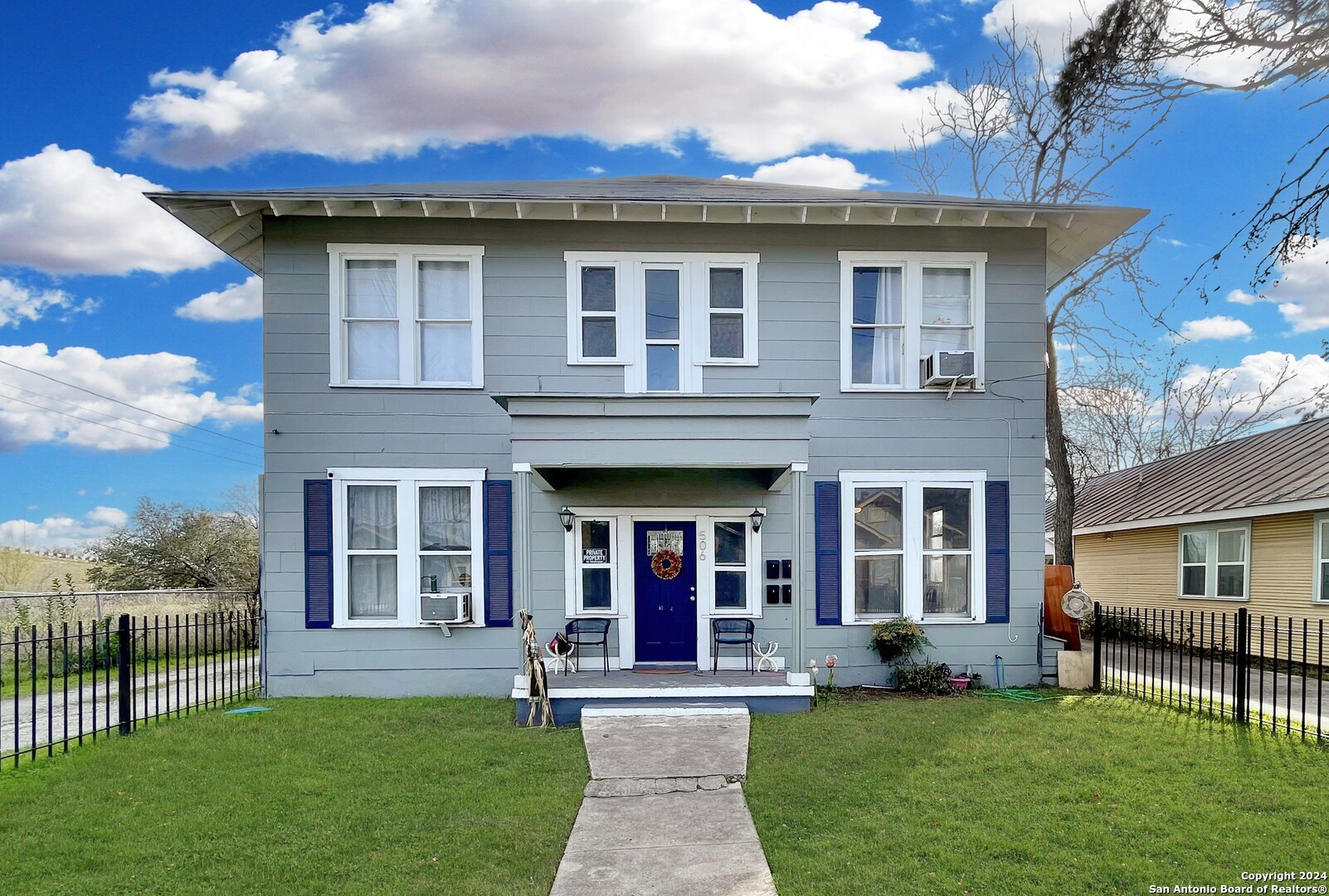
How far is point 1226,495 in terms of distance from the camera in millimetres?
14039

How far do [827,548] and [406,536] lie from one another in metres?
5.35

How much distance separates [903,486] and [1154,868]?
5.97 metres

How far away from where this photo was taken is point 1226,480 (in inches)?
581

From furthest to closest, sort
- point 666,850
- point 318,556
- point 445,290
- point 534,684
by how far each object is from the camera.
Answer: point 445,290
point 318,556
point 534,684
point 666,850

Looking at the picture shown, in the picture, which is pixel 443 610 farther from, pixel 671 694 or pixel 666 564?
pixel 671 694

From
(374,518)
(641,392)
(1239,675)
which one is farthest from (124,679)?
(1239,675)

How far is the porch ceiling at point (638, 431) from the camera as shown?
8.28 meters

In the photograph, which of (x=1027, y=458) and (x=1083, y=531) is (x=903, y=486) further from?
(x=1083, y=531)

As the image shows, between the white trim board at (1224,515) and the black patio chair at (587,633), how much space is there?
10761 millimetres

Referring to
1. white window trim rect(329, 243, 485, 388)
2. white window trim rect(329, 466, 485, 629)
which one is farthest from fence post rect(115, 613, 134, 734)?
white window trim rect(329, 243, 485, 388)

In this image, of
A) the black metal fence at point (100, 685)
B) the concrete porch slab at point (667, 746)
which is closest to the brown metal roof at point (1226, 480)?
the concrete porch slab at point (667, 746)

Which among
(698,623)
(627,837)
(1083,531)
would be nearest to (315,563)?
(698,623)

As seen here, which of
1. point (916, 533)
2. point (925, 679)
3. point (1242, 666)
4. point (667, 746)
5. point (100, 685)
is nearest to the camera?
point (667, 746)

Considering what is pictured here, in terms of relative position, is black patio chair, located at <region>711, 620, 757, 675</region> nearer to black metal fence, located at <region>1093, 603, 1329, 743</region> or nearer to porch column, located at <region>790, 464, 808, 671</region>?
porch column, located at <region>790, 464, 808, 671</region>
